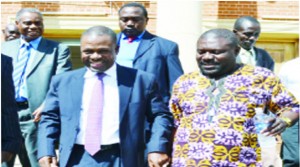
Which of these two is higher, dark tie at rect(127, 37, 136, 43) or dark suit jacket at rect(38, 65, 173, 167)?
dark tie at rect(127, 37, 136, 43)

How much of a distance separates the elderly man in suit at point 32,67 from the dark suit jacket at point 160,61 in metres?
0.95

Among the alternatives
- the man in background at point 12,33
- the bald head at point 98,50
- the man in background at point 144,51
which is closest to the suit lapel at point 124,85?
the bald head at point 98,50

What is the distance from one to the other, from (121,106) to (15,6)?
9103 millimetres

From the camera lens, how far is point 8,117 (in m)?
5.65

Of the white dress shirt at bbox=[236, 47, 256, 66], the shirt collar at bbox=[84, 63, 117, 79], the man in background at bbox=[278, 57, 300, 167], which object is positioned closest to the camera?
Result: the shirt collar at bbox=[84, 63, 117, 79]

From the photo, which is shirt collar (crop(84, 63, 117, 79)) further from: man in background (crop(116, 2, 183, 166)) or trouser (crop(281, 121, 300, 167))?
trouser (crop(281, 121, 300, 167))

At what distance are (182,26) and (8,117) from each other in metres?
6.89

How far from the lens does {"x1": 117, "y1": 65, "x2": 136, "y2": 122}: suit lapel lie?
5742 mm

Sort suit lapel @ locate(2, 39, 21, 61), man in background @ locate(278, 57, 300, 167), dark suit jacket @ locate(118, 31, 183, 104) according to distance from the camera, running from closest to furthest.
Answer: dark suit jacket @ locate(118, 31, 183, 104)
suit lapel @ locate(2, 39, 21, 61)
man in background @ locate(278, 57, 300, 167)

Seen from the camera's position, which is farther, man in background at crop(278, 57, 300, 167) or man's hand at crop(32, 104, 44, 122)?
man in background at crop(278, 57, 300, 167)

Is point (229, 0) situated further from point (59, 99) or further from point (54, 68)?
point (59, 99)

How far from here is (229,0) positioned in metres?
14.2

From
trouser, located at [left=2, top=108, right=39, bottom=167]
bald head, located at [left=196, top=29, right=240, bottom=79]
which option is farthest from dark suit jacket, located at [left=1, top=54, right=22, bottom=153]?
A: trouser, located at [left=2, top=108, right=39, bottom=167]

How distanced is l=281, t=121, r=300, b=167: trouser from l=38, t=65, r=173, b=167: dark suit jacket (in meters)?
2.88
